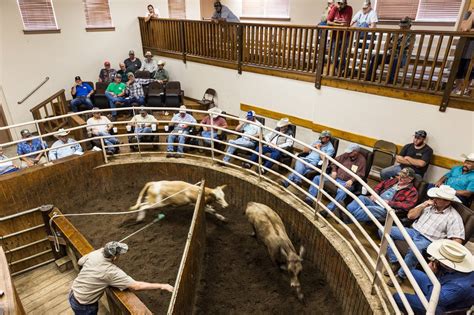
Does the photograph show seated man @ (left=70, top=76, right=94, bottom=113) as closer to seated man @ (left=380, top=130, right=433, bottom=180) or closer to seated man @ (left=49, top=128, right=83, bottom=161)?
seated man @ (left=49, top=128, right=83, bottom=161)

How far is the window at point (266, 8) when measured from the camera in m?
9.96

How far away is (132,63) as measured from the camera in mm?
10047

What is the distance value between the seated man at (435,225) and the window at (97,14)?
9.95 meters

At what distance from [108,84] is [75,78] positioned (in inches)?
36.6

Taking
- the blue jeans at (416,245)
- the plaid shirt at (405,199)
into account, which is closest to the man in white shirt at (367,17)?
the plaid shirt at (405,199)

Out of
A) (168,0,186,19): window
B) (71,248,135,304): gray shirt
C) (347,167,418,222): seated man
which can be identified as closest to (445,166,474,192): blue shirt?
(347,167,418,222): seated man

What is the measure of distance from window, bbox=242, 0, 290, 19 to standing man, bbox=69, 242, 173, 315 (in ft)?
29.8

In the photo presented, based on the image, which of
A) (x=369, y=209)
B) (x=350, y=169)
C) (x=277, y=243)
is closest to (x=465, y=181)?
(x=369, y=209)

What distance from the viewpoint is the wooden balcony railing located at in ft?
15.8

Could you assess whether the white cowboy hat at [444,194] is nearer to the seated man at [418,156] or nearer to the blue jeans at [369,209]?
the blue jeans at [369,209]

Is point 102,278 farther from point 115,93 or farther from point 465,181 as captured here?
point 115,93

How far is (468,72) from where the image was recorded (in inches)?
176

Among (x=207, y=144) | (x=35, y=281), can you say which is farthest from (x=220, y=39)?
(x=35, y=281)

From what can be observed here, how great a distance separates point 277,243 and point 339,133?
9.76ft
